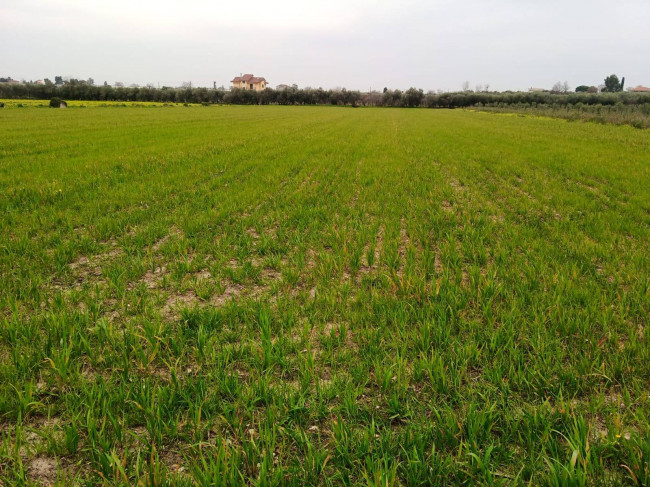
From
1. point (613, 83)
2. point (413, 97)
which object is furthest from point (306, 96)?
point (613, 83)

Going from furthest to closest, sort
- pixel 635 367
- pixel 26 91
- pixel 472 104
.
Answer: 1. pixel 472 104
2. pixel 26 91
3. pixel 635 367

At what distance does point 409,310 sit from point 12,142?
20.7 m

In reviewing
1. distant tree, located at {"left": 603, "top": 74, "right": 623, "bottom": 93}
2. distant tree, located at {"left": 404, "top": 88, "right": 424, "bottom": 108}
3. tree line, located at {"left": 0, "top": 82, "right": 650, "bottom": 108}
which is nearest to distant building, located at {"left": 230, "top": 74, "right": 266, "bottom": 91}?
tree line, located at {"left": 0, "top": 82, "right": 650, "bottom": 108}

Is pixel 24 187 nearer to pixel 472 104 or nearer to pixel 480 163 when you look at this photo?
pixel 480 163

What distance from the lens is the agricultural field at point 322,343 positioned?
204cm

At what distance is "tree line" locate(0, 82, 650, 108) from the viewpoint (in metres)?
81.6

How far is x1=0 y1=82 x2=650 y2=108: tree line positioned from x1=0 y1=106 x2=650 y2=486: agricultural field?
85658 millimetres

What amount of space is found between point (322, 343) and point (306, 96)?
121m

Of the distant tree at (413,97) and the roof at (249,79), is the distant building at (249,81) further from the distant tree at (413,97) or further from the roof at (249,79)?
the distant tree at (413,97)

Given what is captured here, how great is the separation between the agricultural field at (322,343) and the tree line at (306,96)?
85.7m

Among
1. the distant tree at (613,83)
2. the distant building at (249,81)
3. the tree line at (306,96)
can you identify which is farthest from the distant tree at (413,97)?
the distant tree at (613,83)

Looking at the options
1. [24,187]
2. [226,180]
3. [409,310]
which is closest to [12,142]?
[24,187]

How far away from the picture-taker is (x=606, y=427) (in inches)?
89.7

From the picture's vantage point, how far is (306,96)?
114m
